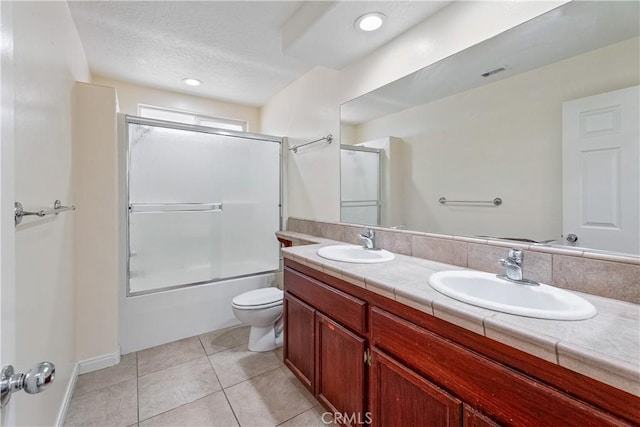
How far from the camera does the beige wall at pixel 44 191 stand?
3.25 ft

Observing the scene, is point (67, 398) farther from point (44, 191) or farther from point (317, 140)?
point (317, 140)

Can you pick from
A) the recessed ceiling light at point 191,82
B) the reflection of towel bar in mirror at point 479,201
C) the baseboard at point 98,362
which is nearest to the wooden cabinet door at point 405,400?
the reflection of towel bar in mirror at point 479,201

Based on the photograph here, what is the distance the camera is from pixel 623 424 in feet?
1.92

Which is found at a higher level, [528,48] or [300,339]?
[528,48]

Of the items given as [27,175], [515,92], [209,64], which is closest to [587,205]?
[515,92]

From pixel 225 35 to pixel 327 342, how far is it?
216 cm

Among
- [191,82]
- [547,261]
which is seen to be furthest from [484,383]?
[191,82]

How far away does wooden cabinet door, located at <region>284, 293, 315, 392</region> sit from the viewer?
1.55 metres

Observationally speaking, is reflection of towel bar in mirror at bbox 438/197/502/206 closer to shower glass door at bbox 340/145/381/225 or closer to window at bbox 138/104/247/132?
shower glass door at bbox 340/145/381/225

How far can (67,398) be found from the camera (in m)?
1.59

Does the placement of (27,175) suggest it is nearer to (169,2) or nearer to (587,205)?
(169,2)

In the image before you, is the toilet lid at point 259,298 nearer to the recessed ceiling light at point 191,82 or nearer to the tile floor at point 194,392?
the tile floor at point 194,392

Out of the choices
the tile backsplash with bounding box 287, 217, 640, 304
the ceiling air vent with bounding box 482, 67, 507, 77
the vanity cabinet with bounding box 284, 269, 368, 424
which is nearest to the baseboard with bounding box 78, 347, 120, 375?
the vanity cabinet with bounding box 284, 269, 368, 424

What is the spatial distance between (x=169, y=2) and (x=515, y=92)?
78.1 inches
